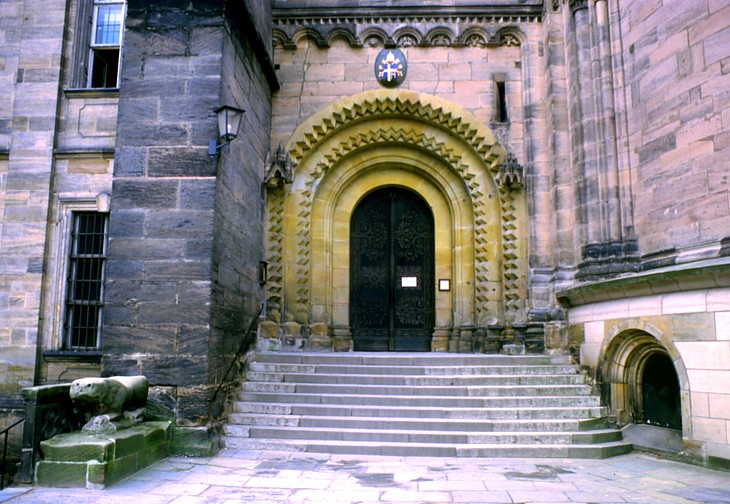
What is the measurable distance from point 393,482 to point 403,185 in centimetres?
640

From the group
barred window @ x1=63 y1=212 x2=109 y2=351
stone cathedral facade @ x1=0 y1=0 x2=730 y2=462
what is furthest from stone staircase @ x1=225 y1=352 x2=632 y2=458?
barred window @ x1=63 y1=212 x2=109 y2=351

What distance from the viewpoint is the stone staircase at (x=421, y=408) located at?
7.20 m

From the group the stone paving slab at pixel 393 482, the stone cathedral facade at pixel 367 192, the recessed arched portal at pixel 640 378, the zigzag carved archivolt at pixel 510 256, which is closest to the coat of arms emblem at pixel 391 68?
the stone cathedral facade at pixel 367 192

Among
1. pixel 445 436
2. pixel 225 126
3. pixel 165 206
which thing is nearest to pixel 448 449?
pixel 445 436

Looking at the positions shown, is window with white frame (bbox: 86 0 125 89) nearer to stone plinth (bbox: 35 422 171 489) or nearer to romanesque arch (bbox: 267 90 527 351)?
romanesque arch (bbox: 267 90 527 351)

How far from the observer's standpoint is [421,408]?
25.2 feet

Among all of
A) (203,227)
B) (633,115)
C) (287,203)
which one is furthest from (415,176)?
(203,227)

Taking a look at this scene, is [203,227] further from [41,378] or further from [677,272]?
[677,272]

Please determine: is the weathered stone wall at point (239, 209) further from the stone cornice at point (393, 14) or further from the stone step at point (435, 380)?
the stone step at point (435, 380)

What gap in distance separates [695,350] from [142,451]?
5939 millimetres

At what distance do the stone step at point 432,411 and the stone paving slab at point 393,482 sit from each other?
77 cm

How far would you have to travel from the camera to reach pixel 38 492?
546cm

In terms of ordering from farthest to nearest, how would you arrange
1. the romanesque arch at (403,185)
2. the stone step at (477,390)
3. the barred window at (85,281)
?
1. the romanesque arch at (403,185)
2. the barred window at (85,281)
3. the stone step at (477,390)

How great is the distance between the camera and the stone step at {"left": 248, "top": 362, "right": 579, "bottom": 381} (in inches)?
335
